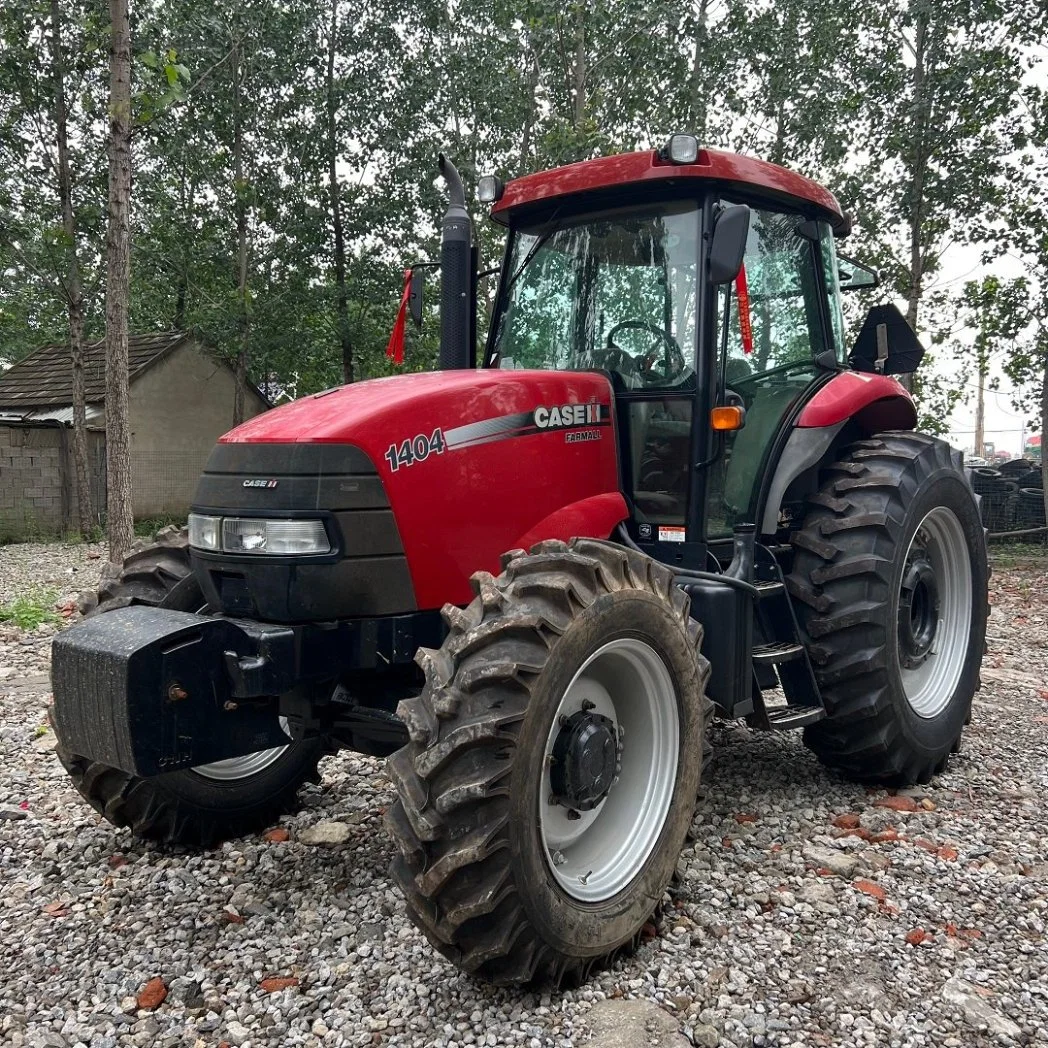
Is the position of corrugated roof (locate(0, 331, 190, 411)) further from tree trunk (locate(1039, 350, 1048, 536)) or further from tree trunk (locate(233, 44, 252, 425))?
tree trunk (locate(1039, 350, 1048, 536))

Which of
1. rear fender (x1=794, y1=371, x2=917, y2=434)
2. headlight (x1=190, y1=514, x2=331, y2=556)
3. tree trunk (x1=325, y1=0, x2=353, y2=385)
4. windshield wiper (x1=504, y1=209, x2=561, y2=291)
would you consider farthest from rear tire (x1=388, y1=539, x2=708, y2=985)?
tree trunk (x1=325, y1=0, x2=353, y2=385)

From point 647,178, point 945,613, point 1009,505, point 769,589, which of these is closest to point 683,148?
point 647,178

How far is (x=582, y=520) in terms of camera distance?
140 inches

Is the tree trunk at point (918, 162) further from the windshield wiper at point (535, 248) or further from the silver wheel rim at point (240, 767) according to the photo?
the silver wheel rim at point (240, 767)

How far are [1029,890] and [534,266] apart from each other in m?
3.01

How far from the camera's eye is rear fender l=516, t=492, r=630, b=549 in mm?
3434

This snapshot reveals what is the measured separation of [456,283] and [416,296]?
424mm

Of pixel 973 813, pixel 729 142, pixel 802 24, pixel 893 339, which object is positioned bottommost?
pixel 973 813

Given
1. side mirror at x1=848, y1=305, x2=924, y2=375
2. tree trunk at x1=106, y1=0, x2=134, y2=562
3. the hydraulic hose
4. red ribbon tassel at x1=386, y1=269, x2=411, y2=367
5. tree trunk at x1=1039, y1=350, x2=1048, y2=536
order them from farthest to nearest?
tree trunk at x1=1039, y1=350, x2=1048, y2=536 → tree trunk at x1=106, y1=0, x2=134, y2=562 → side mirror at x1=848, y1=305, x2=924, y2=375 → red ribbon tassel at x1=386, y1=269, x2=411, y2=367 → the hydraulic hose

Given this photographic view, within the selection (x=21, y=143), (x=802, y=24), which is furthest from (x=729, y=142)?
(x=21, y=143)

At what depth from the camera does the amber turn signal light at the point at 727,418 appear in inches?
144

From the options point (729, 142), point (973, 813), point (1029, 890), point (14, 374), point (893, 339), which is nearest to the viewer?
point (1029, 890)

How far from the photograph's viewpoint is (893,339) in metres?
5.00

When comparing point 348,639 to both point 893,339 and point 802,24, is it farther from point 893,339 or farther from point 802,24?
point 802,24
